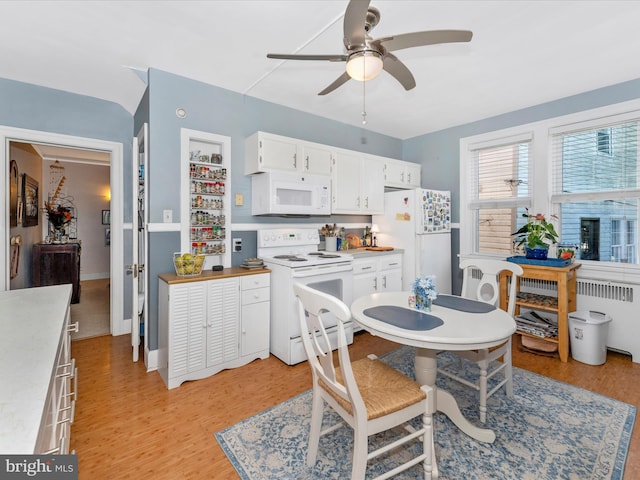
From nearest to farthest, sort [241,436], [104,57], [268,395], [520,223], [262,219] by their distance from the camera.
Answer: [241,436] < [268,395] < [104,57] < [262,219] < [520,223]

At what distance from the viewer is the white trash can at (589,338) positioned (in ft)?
9.27

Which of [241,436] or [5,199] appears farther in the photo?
[5,199]

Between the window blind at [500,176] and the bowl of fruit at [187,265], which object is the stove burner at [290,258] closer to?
the bowl of fruit at [187,265]

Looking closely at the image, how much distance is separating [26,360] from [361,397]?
1.23 meters

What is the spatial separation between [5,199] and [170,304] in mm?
2059

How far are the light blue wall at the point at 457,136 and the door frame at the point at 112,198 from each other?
398cm

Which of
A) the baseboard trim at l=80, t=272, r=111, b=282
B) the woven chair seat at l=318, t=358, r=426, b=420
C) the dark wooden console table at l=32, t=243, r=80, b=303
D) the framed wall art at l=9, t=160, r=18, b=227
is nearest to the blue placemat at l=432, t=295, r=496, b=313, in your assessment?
the woven chair seat at l=318, t=358, r=426, b=420

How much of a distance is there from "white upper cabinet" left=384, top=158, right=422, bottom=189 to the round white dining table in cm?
244

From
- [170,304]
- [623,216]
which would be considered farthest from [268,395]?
[623,216]

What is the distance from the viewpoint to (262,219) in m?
3.40

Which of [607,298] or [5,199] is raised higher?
[5,199]

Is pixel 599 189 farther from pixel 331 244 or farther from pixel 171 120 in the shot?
pixel 171 120

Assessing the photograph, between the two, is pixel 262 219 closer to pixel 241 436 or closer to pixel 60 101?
pixel 241 436

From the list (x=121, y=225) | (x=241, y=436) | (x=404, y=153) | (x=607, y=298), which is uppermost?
(x=404, y=153)
